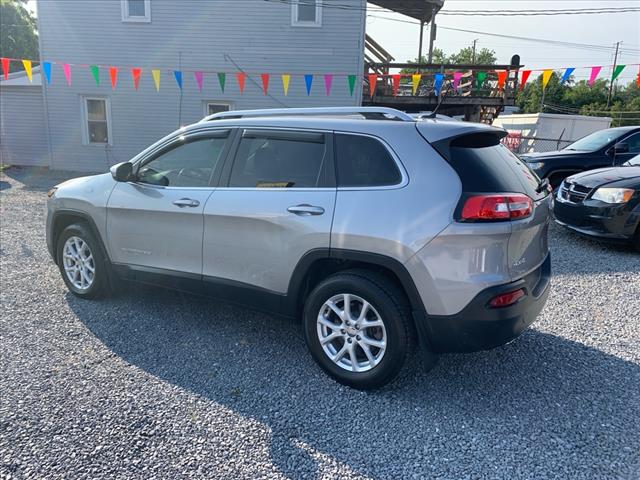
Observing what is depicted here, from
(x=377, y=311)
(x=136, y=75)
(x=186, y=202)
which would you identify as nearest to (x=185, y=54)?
(x=136, y=75)

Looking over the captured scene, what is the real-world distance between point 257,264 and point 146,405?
1.14 m

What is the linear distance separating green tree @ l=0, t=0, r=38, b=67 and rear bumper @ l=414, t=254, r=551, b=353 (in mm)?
51346

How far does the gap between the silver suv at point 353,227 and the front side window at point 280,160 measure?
0.03ft

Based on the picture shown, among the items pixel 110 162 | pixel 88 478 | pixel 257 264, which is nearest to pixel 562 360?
pixel 257 264

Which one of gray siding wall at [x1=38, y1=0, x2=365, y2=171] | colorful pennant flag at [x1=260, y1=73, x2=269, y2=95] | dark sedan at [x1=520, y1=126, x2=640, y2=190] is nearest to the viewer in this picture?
dark sedan at [x1=520, y1=126, x2=640, y2=190]

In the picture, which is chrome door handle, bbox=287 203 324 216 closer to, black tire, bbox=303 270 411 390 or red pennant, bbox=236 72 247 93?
black tire, bbox=303 270 411 390

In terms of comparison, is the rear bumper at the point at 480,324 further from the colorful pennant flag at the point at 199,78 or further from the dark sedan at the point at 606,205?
the colorful pennant flag at the point at 199,78

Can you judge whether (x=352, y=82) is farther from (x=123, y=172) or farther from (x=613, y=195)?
(x=123, y=172)

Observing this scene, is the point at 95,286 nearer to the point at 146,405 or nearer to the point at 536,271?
the point at 146,405

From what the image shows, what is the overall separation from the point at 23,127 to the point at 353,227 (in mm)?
15663

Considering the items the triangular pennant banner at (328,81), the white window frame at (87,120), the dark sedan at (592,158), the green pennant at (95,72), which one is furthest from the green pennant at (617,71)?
the white window frame at (87,120)

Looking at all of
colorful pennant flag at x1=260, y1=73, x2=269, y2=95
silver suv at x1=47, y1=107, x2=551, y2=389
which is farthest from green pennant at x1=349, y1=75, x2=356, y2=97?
silver suv at x1=47, y1=107, x2=551, y2=389

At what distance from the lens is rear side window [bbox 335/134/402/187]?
9.69ft

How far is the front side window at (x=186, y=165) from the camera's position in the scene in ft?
12.2
